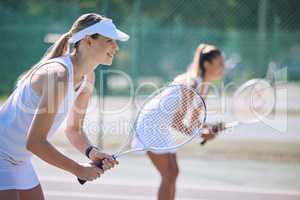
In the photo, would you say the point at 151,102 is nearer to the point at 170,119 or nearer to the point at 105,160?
the point at 170,119

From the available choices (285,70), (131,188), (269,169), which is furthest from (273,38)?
(131,188)

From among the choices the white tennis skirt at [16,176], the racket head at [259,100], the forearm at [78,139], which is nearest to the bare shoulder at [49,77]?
the white tennis skirt at [16,176]


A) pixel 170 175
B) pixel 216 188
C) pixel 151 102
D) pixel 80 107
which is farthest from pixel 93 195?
pixel 80 107

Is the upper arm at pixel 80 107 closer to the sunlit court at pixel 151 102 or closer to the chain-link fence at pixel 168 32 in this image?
the sunlit court at pixel 151 102

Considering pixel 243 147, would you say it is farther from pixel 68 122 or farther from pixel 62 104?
pixel 62 104

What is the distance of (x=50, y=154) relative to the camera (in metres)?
2.73

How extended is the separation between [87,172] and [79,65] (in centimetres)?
51

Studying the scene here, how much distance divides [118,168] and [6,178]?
4368 millimetres

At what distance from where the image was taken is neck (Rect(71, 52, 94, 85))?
2.98 metres

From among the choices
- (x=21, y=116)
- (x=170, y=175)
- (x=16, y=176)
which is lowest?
(x=170, y=175)

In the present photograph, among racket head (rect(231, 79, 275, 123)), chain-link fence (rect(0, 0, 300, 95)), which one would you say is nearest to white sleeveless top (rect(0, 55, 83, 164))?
racket head (rect(231, 79, 275, 123))

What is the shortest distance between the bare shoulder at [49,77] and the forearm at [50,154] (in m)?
0.26

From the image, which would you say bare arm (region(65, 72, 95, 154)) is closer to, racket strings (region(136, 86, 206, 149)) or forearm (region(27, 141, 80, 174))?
racket strings (region(136, 86, 206, 149))

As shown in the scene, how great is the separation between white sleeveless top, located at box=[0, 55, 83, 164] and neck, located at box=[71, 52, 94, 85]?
0.06 m
